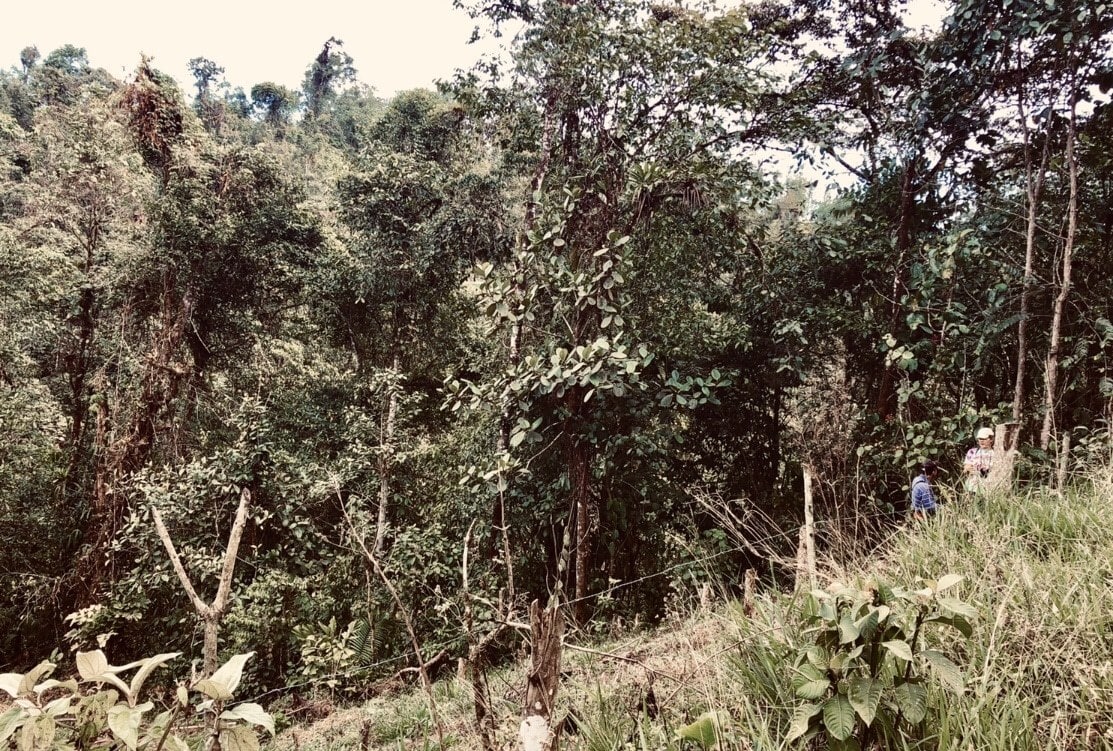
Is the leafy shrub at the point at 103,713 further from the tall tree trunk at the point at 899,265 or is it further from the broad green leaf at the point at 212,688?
the tall tree trunk at the point at 899,265

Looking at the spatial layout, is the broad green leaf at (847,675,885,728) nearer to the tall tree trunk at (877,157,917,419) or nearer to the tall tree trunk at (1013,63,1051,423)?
the tall tree trunk at (1013,63,1051,423)

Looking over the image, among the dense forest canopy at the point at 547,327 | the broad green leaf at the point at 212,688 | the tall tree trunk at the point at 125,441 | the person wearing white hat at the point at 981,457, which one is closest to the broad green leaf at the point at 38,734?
the broad green leaf at the point at 212,688

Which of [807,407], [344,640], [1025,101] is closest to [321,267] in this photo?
[344,640]

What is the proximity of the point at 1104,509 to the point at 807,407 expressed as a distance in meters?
4.28

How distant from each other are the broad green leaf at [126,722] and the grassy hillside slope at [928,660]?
3.04 ft

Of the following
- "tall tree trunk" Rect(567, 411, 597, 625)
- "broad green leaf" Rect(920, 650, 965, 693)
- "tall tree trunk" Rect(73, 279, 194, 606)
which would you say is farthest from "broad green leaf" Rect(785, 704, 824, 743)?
"tall tree trunk" Rect(73, 279, 194, 606)

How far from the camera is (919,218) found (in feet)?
20.3

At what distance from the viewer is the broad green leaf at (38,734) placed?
1171 mm

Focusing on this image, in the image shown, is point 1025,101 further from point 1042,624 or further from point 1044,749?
point 1044,749

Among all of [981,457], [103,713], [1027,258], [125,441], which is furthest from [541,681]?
[125,441]

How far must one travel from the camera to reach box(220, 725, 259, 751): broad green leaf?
1356 millimetres

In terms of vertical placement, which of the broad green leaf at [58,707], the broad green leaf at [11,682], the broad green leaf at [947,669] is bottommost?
the broad green leaf at [947,669]

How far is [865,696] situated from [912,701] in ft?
0.40

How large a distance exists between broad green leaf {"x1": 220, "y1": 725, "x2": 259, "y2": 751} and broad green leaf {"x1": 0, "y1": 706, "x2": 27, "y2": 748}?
15.1 inches
